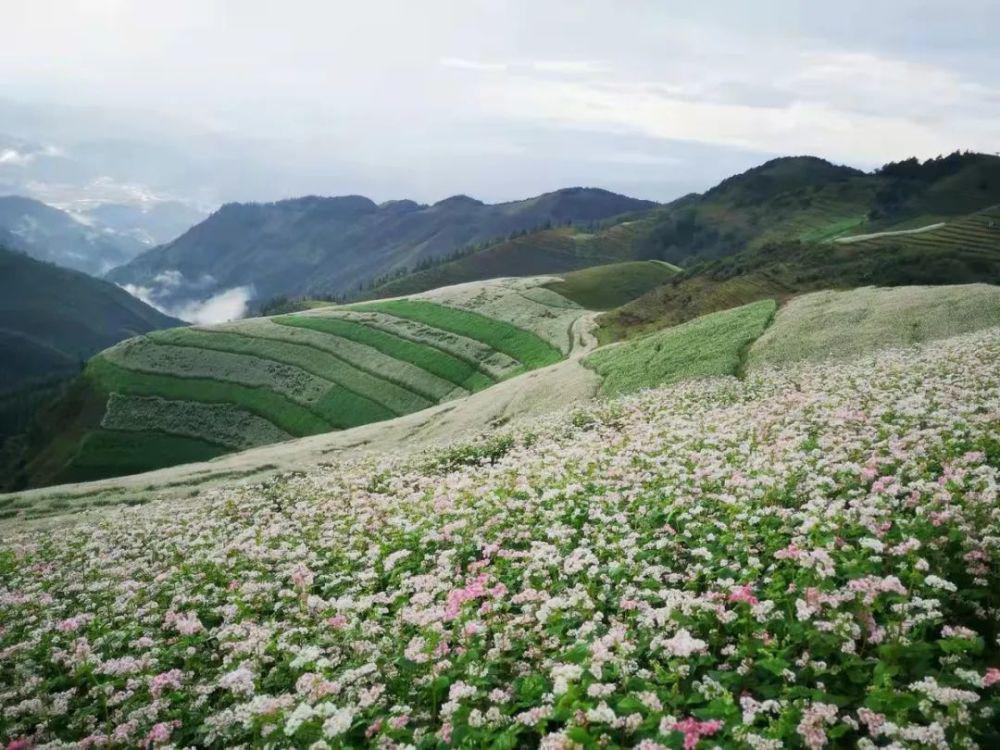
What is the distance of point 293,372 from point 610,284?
65167 mm

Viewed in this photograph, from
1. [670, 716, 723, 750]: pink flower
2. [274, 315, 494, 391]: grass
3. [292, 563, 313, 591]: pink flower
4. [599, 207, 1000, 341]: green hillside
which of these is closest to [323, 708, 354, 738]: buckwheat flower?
[670, 716, 723, 750]: pink flower

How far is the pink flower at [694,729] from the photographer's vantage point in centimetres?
744

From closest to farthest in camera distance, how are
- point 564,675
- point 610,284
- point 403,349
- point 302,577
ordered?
point 564,675 → point 302,577 → point 403,349 → point 610,284

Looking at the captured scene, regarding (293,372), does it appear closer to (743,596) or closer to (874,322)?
(874,322)

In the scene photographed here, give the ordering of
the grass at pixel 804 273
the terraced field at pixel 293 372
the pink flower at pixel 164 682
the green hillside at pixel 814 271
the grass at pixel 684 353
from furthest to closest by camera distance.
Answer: the terraced field at pixel 293 372, the green hillside at pixel 814 271, the grass at pixel 804 273, the grass at pixel 684 353, the pink flower at pixel 164 682

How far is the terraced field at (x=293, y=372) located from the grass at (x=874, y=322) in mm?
36906

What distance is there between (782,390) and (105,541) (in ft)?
88.4

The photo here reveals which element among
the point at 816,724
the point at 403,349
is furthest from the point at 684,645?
the point at 403,349

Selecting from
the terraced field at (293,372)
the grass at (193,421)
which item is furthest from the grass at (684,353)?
the grass at (193,421)

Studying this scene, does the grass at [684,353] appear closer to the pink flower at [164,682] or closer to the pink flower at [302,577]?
the pink flower at [302,577]

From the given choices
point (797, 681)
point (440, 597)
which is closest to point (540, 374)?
point (440, 597)

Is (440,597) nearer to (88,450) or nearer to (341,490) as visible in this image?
(341,490)

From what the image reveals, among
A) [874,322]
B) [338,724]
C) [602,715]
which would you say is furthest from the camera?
[874,322]

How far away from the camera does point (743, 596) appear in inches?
388
